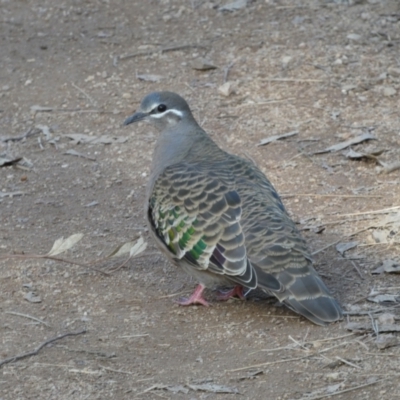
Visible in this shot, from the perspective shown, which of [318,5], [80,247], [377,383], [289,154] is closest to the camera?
[377,383]

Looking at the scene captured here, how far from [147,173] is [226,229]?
236 cm

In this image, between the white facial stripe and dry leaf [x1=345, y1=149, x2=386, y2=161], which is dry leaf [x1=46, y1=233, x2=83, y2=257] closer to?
the white facial stripe

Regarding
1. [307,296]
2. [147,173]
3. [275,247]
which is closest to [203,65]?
[147,173]

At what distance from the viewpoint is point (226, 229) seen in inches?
233

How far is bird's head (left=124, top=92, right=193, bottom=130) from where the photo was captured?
22.4 feet

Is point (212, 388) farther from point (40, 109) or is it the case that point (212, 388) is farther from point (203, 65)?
point (203, 65)

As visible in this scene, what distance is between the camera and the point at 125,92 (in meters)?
9.40

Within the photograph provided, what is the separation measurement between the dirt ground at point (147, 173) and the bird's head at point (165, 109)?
942 mm

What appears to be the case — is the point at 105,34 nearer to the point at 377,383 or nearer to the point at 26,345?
the point at 26,345

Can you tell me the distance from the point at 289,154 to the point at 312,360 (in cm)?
312

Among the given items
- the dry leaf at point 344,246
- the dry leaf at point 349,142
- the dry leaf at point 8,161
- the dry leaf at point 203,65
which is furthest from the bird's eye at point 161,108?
the dry leaf at point 203,65

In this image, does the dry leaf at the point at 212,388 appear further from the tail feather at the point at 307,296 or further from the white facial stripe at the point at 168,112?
the white facial stripe at the point at 168,112

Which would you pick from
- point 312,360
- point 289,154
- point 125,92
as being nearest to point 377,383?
point 312,360

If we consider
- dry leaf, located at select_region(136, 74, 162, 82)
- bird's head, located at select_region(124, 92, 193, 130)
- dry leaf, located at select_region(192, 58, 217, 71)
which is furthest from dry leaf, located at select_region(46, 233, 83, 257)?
dry leaf, located at select_region(192, 58, 217, 71)
